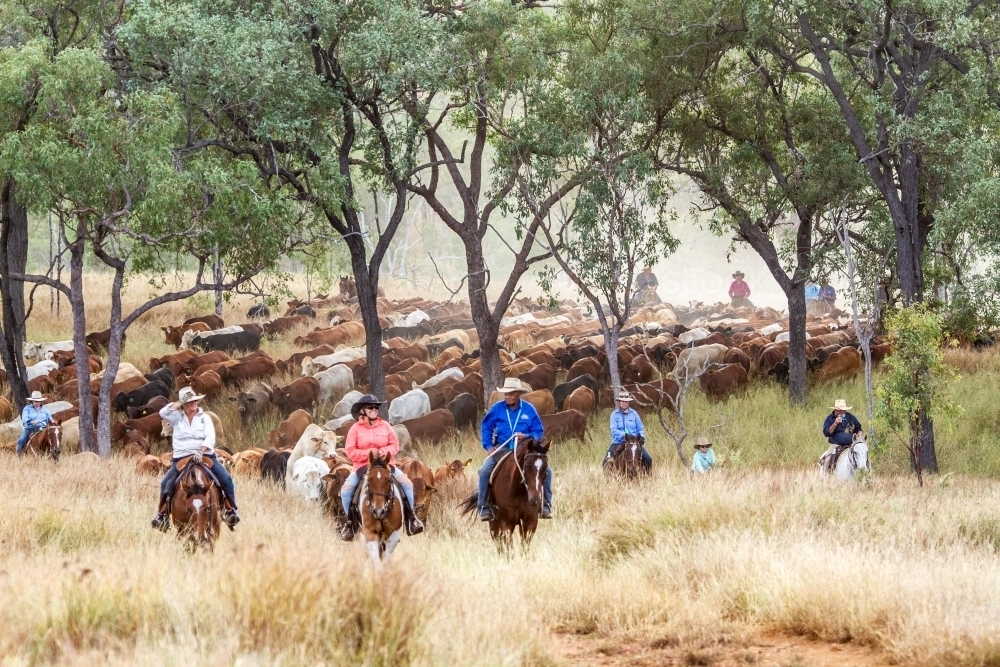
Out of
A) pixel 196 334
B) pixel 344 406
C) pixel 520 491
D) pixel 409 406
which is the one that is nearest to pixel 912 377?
pixel 520 491

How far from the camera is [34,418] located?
1916 cm

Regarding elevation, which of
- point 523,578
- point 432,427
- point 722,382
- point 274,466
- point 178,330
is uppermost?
point 178,330

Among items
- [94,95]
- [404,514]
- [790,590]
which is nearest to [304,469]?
[404,514]

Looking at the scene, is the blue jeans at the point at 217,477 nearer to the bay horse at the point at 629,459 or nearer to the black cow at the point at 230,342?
the bay horse at the point at 629,459

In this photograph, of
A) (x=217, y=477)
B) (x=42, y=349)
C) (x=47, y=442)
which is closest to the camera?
(x=217, y=477)

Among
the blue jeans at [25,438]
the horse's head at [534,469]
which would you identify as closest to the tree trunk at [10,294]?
the blue jeans at [25,438]

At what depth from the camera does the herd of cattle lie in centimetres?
2205

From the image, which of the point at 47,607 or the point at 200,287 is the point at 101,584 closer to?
the point at 47,607

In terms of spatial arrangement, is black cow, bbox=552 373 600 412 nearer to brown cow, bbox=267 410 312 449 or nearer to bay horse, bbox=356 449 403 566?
brown cow, bbox=267 410 312 449

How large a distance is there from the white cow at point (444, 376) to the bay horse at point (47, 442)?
361 inches

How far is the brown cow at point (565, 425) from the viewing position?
22.0m

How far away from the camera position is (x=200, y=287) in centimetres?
1972

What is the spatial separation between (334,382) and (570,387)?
18.9ft

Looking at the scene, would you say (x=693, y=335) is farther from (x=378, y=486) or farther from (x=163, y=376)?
(x=378, y=486)
